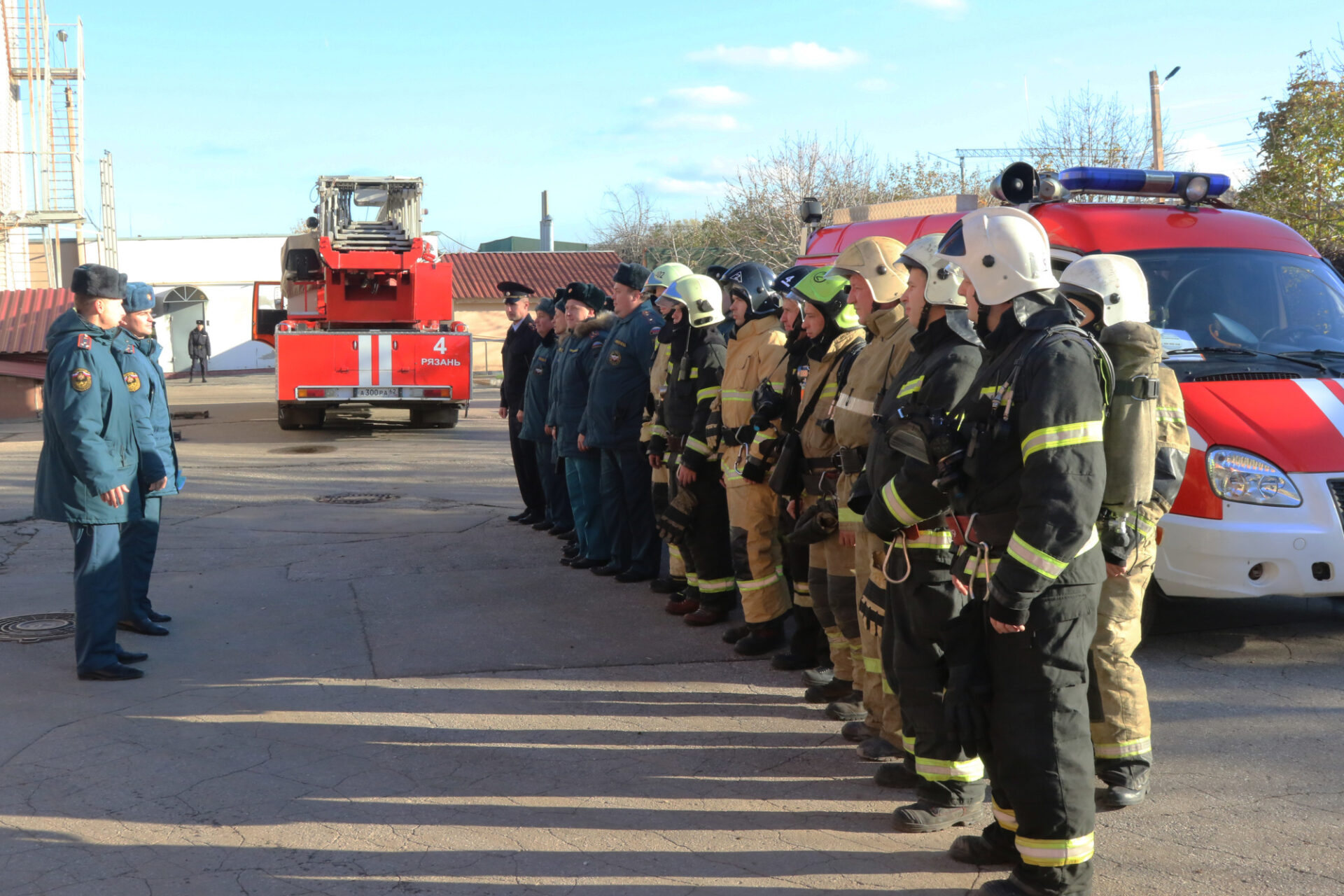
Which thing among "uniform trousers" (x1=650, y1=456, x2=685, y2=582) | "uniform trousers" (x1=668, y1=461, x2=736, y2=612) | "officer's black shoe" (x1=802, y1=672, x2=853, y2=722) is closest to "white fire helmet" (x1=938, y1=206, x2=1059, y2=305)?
"officer's black shoe" (x1=802, y1=672, x2=853, y2=722)

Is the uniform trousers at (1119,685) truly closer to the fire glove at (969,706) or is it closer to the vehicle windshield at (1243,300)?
the fire glove at (969,706)

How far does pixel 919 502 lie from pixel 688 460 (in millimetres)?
3105

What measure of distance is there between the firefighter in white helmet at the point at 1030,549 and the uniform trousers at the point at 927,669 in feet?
0.80

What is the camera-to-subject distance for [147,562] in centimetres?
723

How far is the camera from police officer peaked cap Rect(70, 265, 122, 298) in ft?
20.6

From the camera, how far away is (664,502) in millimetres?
7719

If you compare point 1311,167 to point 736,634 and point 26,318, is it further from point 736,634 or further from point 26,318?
point 26,318

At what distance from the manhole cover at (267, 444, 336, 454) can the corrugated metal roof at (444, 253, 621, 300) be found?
29.0 metres

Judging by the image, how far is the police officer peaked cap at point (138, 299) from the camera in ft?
23.9

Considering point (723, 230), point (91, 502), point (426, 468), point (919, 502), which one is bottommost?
point (426, 468)

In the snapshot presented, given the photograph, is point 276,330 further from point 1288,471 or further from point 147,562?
point 1288,471

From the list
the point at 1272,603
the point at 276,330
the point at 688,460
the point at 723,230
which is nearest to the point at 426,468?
the point at 276,330

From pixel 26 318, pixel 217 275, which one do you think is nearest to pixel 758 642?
pixel 26 318

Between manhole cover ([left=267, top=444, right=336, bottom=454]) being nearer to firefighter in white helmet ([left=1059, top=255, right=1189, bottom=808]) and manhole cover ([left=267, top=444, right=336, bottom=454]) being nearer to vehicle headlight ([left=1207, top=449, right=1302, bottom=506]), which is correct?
vehicle headlight ([left=1207, top=449, right=1302, bottom=506])
